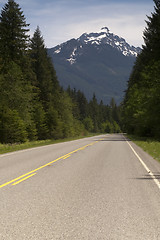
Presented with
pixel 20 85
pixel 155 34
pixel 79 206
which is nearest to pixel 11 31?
pixel 20 85

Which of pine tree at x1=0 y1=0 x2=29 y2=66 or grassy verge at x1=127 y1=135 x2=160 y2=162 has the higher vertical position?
pine tree at x1=0 y1=0 x2=29 y2=66

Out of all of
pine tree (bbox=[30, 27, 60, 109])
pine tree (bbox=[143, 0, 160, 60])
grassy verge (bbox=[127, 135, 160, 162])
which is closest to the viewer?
grassy verge (bbox=[127, 135, 160, 162])

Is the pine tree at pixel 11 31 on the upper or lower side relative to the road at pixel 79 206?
upper

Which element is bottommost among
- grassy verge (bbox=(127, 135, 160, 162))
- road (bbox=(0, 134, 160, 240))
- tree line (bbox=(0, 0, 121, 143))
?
grassy verge (bbox=(127, 135, 160, 162))

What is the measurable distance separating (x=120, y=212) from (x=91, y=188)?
2353mm

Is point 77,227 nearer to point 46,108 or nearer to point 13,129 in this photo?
point 13,129

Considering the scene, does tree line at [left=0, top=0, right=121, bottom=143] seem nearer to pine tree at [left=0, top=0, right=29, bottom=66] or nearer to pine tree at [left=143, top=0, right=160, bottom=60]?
pine tree at [left=0, top=0, right=29, bottom=66]

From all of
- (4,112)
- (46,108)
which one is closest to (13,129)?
(4,112)

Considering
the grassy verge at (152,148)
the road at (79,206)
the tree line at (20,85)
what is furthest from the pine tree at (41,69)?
the road at (79,206)

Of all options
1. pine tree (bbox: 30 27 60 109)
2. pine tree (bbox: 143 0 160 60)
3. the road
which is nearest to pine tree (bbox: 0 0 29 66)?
pine tree (bbox: 30 27 60 109)

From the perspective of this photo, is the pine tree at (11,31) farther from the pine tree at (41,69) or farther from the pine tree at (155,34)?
the pine tree at (155,34)

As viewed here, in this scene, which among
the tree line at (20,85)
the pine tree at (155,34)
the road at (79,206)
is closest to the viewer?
the road at (79,206)

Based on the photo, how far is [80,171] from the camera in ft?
36.1

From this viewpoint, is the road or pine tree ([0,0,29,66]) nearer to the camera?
the road
